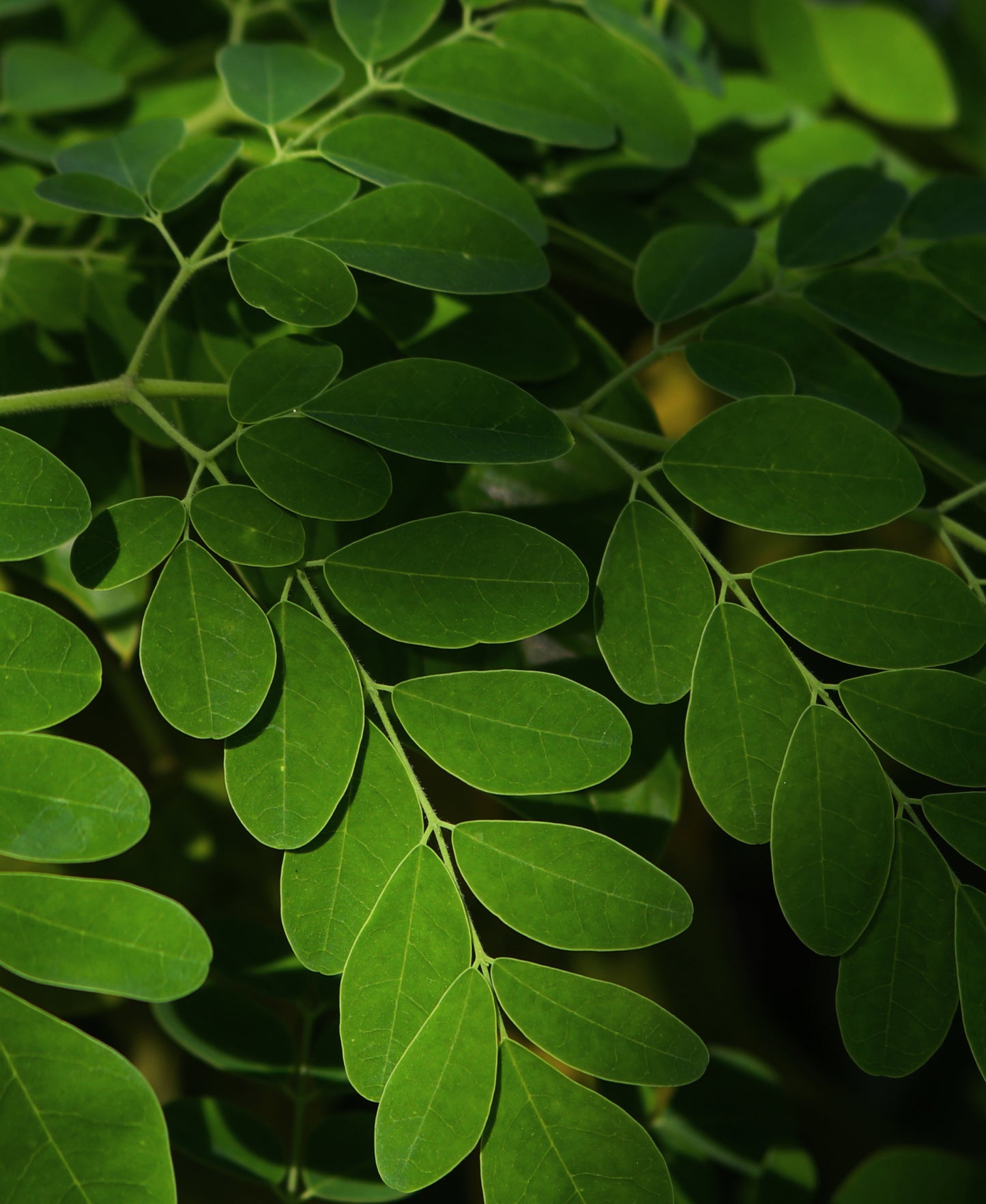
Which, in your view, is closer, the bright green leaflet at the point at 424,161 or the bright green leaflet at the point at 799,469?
the bright green leaflet at the point at 799,469

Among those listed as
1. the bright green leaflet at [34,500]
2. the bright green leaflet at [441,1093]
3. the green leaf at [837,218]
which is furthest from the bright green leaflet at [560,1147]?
the green leaf at [837,218]

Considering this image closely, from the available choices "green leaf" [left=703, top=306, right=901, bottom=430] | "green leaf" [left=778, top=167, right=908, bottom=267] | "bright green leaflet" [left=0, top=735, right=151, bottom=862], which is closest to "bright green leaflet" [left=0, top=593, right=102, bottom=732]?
"bright green leaflet" [left=0, top=735, right=151, bottom=862]

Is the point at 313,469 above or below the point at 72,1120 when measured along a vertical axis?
above

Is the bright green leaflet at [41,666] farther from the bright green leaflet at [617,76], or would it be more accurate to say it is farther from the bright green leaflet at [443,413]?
the bright green leaflet at [617,76]

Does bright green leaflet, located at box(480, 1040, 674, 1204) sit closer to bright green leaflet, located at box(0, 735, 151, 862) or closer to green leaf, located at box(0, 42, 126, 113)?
bright green leaflet, located at box(0, 735, 151, 862)

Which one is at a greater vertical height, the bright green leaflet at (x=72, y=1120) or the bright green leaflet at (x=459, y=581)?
the bright green leaflet at (x=459, y=581)

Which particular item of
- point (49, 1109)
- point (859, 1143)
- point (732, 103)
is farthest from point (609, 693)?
point (859, 1143)

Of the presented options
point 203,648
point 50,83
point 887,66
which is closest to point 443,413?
point 203,648

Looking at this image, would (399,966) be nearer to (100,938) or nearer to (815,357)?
(100,938)
